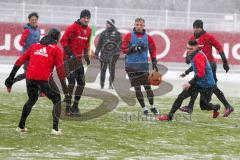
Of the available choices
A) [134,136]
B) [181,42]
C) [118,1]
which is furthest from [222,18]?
[134,136]

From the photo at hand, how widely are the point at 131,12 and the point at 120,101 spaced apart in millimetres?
17529

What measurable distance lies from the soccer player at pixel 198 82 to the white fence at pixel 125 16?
2002 cm

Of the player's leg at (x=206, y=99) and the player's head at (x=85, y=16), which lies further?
the player's head at (x=85, y=16)

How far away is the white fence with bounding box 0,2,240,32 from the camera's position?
3322 cm

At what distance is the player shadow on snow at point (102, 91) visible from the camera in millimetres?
13445

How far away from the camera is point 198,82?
13.0m

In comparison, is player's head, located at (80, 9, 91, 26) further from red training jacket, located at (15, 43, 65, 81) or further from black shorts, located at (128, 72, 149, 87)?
red training jacket, located at (15, 43, 65, 81)

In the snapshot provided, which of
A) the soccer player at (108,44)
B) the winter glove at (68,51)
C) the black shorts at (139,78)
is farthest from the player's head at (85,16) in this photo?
the soccer player at (108,44)

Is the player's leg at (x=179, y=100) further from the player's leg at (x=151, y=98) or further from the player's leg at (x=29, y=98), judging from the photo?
the player's leg at (x=29, y=98)

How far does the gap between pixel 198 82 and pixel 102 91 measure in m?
6.62

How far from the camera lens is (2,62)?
3075 centimetres

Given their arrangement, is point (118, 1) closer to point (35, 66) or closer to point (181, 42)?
point (181, 42)

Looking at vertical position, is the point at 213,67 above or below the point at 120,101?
above

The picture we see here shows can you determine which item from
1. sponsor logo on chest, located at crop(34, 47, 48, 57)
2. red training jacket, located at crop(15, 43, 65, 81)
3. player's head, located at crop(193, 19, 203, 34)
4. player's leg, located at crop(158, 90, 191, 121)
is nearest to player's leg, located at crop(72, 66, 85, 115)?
player's leg, located at crop(158, 90, 191, 121)
